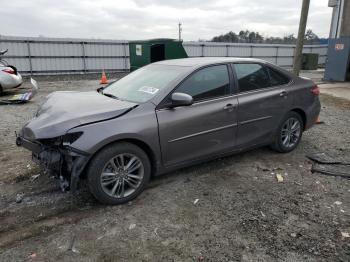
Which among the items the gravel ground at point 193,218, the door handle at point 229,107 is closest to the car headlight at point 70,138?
the gravel ground at point 193,218

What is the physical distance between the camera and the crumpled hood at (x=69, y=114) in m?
3.32

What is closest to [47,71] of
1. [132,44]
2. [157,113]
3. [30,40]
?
[30,40]

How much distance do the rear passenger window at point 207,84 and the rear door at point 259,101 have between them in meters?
0.24

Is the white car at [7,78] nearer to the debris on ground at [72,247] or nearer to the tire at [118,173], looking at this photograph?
the tire at [118,173]

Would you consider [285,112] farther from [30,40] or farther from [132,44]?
[30,40]

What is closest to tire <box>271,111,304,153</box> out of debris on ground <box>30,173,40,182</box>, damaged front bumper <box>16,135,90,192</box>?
damaged front bumper <box>16,135,90,192</box>

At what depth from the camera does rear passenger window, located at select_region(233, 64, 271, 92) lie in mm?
4520

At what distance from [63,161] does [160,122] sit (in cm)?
116

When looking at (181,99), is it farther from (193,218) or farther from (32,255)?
(32,255)

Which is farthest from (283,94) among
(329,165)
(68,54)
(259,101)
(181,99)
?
(68,54)

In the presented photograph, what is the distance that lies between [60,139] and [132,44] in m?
11.8

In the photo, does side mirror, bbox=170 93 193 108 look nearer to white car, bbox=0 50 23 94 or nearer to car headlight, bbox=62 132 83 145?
car headlight, bbox=62 132 83 145

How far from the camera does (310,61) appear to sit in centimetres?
2470

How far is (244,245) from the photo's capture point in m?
2.92
